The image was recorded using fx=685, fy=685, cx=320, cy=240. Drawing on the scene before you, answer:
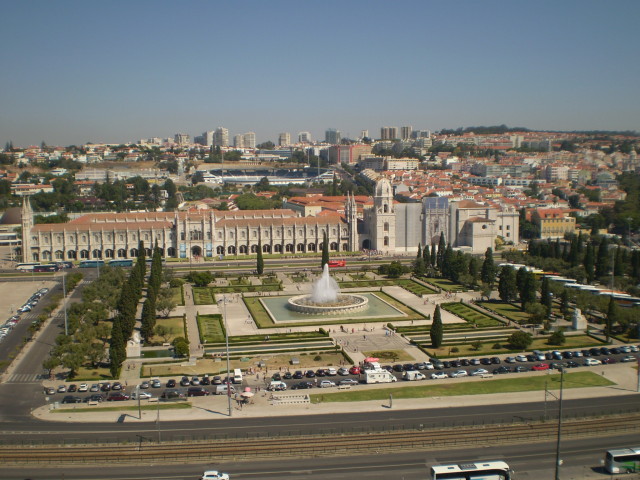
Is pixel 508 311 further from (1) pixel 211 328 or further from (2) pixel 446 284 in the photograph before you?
(1) pixel 211 328

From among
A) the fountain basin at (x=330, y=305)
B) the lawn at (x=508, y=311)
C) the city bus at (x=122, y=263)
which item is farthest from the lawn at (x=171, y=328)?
the city bus at (x=122, y=263)

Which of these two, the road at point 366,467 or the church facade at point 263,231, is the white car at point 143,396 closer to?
the road at point 366,467

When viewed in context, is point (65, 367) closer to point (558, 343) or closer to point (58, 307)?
point (58, 307)

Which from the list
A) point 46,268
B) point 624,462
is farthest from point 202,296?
point 624,462

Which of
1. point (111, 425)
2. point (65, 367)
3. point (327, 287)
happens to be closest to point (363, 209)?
point (327, 287)

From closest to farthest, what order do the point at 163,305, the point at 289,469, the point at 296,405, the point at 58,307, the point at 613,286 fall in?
1. the point at 289,469
2. the point at 296,405
3. the point at 163,305
4. the point at 58,307
5. the point at 613,286

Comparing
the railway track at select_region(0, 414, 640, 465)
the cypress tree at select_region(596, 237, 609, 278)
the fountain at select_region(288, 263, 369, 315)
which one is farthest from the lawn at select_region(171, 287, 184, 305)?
the cypress tree at select_region(596, 237, 609, 278)

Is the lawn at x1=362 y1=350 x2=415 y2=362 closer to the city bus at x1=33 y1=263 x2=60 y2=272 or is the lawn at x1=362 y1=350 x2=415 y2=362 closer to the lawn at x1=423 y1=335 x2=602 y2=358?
the lawn at x1=423 y1=335 x2=602 y2=358
